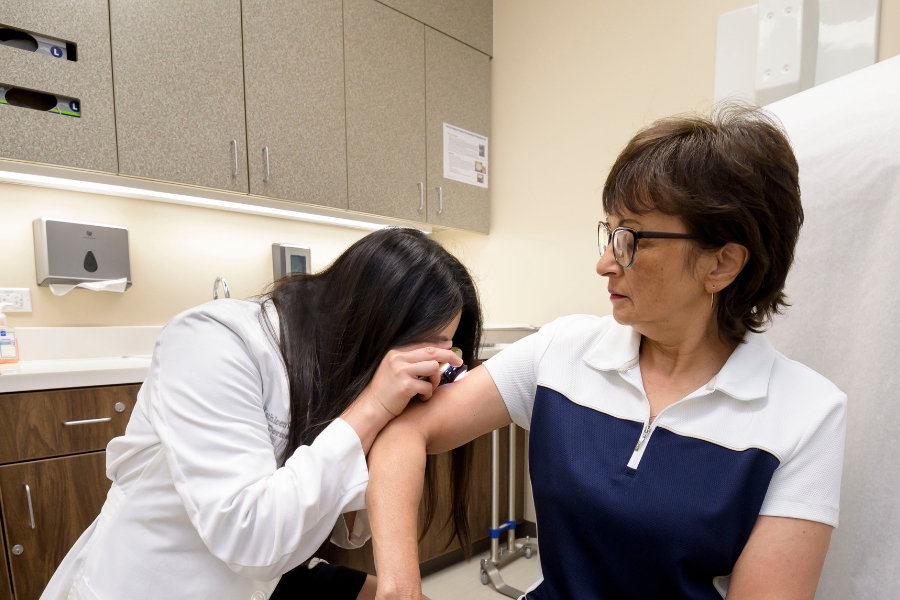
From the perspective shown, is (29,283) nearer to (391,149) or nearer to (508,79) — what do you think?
(391,149)

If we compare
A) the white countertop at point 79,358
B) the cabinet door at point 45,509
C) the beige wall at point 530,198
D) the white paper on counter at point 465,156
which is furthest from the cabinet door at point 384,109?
the cabinet door at point 45,509

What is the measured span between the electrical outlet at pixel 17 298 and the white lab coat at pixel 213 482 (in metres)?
1.42

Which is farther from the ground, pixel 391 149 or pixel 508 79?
pixel 508 79

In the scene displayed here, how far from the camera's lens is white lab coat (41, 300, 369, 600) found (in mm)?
703

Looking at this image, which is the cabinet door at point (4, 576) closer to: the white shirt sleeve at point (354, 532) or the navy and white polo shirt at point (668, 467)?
the white shirt sleeve at point (354, 532)

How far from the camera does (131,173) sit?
1838 mm

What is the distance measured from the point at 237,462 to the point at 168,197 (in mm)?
1830

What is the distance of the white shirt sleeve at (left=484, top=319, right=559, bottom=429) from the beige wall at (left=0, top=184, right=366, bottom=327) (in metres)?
1.67

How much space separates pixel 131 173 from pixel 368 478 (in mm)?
1576

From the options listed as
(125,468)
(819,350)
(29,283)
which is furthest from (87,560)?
(29,283)

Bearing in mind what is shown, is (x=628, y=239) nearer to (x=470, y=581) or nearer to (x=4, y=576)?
(x=4, y=576)

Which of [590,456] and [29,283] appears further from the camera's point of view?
[29,283]

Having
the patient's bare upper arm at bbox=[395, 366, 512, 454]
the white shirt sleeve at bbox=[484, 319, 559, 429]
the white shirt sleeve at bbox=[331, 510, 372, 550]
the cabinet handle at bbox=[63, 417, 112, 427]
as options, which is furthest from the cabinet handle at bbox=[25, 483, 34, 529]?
the white shirt sleeve at bbox=[484, 319, 559, 429]

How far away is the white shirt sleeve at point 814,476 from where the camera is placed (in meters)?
0.70
